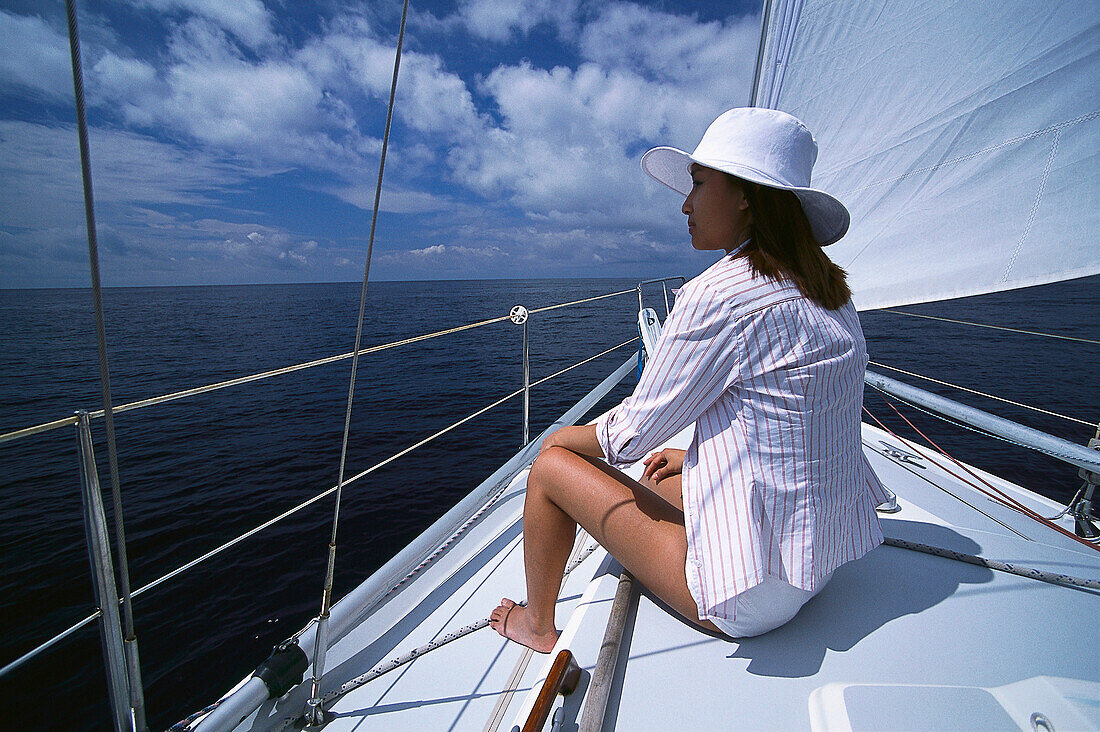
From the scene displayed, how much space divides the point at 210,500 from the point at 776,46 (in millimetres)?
5862

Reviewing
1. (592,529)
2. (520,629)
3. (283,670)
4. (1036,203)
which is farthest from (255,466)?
(1036,203)

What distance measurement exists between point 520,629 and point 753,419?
0.69 metres

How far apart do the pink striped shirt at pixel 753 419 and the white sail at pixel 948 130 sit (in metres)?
1.65

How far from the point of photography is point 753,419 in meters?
0.80

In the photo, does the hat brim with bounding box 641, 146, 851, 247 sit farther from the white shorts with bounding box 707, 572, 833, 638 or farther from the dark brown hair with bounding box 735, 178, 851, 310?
the white shorts with bounding box 707, 572, 833, 638

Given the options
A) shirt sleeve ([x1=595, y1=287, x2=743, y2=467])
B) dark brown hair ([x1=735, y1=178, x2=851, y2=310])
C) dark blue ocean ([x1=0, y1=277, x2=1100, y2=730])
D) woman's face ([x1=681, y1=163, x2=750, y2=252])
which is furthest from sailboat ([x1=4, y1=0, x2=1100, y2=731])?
dark blue ocean ([x1=0, y1=277, x2=1100, y2=730])

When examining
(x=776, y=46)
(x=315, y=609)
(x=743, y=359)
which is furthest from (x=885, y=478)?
(x=315, y=609)

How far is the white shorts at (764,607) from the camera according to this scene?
2.76 feet

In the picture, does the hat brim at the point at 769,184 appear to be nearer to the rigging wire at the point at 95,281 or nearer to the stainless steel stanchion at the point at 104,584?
the rigging wire at the point at 95,281

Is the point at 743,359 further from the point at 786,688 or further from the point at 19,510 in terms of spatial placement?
the point at 19,510

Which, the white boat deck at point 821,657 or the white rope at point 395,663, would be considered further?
the white rope at point 395,663

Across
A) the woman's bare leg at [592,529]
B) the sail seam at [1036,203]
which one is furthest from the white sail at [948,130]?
the woman's bare leg at [592,529]

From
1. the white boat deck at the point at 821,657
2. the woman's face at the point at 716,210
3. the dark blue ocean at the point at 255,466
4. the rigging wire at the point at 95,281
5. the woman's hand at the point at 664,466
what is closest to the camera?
the rigging wire at the point at 95,281

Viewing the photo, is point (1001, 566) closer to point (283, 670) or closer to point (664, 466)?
point (664, 466)
